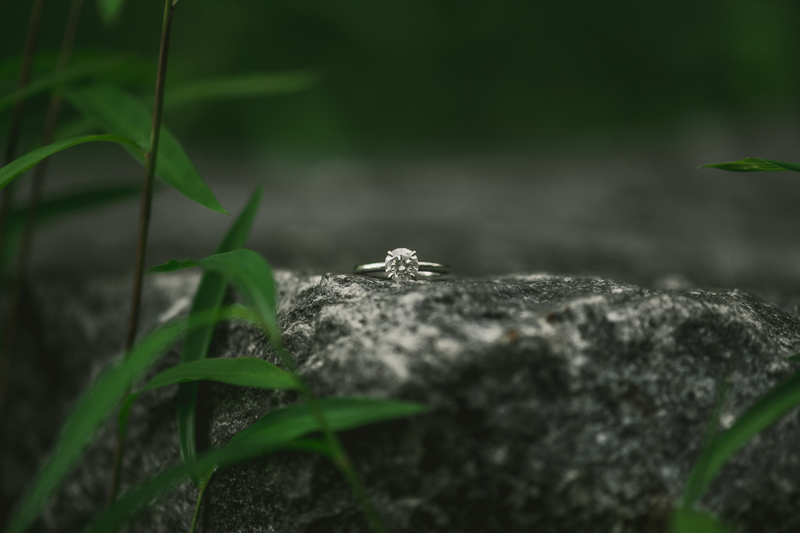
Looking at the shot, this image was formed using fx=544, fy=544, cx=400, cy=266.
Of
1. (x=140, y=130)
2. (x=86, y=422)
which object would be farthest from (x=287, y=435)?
(x=140, y=130)

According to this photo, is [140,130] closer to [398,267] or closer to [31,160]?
[31,160]

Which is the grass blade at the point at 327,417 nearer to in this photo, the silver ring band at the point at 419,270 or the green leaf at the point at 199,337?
the green leaf at the point at 199,337

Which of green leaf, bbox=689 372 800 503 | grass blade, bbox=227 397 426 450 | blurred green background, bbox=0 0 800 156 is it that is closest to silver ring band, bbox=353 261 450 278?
grass blade, bbox=227 397 426 450

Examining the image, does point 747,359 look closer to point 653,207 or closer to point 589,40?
point 653,207

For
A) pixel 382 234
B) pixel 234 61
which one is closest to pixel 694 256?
pixel 382 234

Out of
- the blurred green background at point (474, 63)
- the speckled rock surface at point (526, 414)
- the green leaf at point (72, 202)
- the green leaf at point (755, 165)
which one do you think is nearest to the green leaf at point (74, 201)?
the green leaf at point (72, 202)
